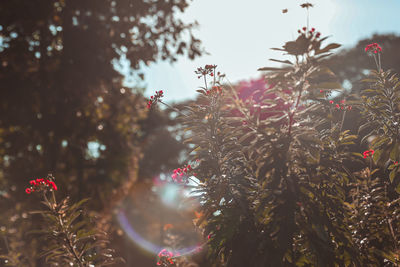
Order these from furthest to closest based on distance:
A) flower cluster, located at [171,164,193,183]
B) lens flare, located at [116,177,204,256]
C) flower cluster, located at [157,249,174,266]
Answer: lens flare, located at [116,177,204,256], flower cluster, located at [157,249,174,266], flower cluster, located at [171,164,193,183]

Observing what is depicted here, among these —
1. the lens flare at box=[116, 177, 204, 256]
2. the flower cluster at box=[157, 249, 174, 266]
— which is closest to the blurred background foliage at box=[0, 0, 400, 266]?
the flower cluster at box=[157, 249, 174, 266]

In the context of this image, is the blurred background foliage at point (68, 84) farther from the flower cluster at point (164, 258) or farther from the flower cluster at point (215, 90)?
the flower cluster at point (215, 90)

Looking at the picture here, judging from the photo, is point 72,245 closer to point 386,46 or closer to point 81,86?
point 81,86

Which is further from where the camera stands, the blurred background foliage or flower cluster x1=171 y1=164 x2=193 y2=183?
the blurred background foliage

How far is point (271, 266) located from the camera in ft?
7.25

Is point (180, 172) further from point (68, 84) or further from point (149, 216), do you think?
point (149, 216)

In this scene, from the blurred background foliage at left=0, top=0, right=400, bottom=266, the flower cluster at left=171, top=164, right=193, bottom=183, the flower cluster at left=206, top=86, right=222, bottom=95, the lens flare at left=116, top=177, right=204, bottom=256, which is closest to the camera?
the flower cluster at left=206, top=86, right=222, bottom=95

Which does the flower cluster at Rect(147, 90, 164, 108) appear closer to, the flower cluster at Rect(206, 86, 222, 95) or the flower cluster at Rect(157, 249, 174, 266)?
the flower cluster at Rect(206, 86, 222, 95)

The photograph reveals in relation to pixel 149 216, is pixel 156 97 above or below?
below

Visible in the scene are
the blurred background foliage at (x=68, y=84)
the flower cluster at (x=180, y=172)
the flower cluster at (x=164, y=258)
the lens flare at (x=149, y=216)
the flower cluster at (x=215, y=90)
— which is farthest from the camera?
the lens flare at (x=149, y=216)

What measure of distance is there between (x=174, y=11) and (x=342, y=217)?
24.0 ft

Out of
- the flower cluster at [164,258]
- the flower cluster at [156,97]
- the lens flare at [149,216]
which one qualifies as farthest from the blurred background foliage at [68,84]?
the lens flare at [149,216]

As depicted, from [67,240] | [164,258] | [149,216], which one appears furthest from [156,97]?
[149,216]

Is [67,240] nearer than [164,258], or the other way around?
[67,240]
